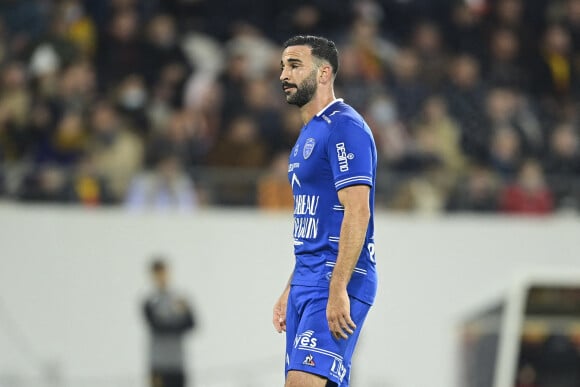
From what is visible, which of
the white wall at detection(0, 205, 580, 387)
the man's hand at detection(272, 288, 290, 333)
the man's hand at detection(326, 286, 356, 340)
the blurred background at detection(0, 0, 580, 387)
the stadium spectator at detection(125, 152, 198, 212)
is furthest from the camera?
the white wall at detection(0, 205, 580, 387)

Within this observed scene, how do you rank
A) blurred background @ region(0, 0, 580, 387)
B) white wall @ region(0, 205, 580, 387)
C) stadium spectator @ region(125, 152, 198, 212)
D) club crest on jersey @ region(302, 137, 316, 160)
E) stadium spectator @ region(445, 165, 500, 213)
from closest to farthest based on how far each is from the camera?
club crest on jersey @ region(302, 137, 316, 160) → stadium spectator @ region(125, 152, 198, 212) → blurred background @ region(0, 0, 580, 387) → white wall @ region(0, 205, 580, 387) → stadium spectator @ region(445, 165, 500, 213)

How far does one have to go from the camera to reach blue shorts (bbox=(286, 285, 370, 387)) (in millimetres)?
5719

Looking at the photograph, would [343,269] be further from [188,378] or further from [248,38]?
[248,38]

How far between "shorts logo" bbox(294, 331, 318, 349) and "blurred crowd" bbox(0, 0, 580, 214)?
736cm

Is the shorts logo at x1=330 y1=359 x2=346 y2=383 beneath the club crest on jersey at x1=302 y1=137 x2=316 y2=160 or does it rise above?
beneath

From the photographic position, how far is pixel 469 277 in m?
14.5

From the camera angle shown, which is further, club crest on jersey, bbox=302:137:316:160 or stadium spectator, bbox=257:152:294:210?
stadium spectator, bbox=257:152:294:210

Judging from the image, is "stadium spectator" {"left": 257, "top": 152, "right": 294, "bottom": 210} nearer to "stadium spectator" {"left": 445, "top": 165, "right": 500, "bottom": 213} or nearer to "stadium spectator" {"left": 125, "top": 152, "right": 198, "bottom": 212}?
"stadium spectator" {"left": 125, "top": 152, "right": 198, "bottom": 212}

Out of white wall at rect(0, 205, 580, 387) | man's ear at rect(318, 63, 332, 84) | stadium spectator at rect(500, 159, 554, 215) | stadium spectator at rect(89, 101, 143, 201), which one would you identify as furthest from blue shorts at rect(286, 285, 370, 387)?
stadium spectator at rect(500, 159, 554, 215)

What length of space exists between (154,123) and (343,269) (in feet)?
27.6

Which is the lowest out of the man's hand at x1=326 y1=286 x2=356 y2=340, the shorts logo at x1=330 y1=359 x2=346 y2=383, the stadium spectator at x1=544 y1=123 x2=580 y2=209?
the shorts logo at x1=330 y1=359 x2=346 y2=383

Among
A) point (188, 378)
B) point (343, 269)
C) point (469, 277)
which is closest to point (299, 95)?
point (343, 269)

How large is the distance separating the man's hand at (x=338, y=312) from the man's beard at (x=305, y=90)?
3.11 ft

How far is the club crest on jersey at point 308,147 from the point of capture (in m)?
5.91
